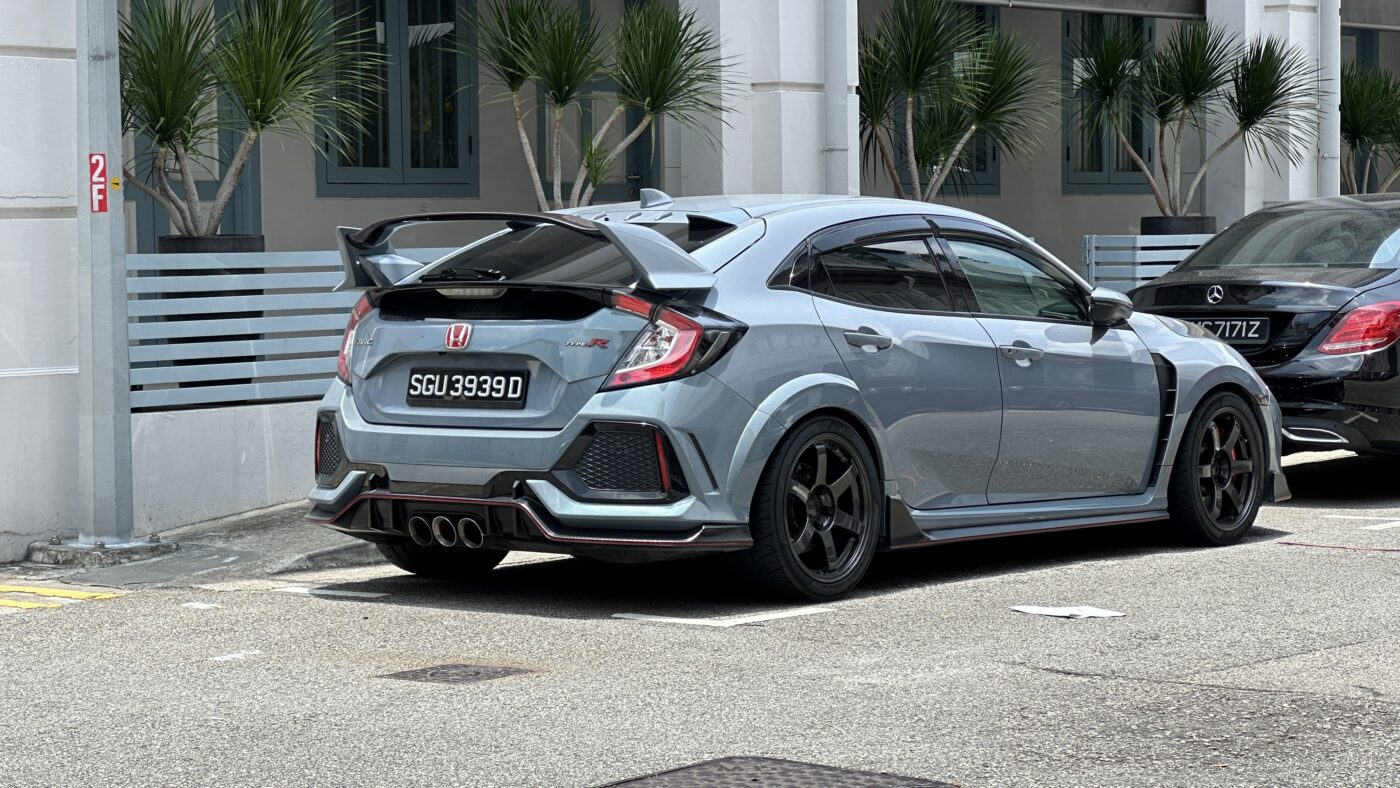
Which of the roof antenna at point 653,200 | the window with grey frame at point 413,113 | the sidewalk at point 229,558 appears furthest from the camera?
the window with grey frame at point 413,113

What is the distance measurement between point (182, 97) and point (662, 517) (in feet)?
14.3

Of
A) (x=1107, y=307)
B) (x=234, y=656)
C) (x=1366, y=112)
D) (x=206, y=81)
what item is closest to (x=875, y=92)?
(x=206, y=81)

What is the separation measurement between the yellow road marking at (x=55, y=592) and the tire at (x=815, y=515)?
2682 mm

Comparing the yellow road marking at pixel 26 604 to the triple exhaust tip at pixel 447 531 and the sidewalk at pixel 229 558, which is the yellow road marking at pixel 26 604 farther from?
the triple exhaust tip at pixel 447 531

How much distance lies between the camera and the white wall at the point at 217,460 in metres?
9.69

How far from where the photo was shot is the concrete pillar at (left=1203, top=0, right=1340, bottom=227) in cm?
1806

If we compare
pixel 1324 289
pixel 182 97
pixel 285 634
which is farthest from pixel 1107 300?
pixel 182 97

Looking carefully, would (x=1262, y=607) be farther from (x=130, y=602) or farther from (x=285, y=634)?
(x=130, y=602)

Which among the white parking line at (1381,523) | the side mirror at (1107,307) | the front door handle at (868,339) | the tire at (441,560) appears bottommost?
the white parking line at (1381,523)

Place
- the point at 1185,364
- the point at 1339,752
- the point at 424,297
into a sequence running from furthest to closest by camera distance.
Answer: the point at 1185,364
the point at 424,297
the point at 1339,752

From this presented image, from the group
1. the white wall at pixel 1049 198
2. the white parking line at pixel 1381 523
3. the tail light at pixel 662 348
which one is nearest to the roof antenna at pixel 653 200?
the tail light at pixel 662 348

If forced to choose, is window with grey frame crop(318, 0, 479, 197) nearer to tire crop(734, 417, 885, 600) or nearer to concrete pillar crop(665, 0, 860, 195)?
concrete pillar crop(665, 0, 860, 195)

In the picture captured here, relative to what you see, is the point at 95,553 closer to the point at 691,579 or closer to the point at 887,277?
the point at 691,579

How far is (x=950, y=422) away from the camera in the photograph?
7855mm
